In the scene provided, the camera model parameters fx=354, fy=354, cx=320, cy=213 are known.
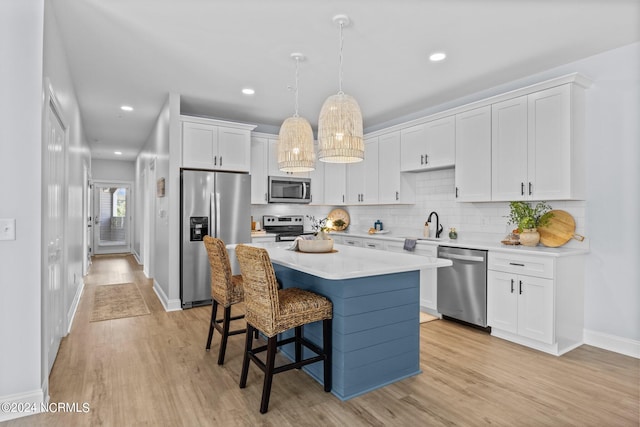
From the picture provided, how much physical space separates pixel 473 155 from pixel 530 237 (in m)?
1.10

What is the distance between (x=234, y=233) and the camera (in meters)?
4.86

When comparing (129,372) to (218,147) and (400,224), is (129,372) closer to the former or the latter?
(218,147)

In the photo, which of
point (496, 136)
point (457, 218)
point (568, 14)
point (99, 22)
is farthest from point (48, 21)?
point (457, 218)

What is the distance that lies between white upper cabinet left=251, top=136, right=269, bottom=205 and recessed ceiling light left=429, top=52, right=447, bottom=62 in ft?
9.81

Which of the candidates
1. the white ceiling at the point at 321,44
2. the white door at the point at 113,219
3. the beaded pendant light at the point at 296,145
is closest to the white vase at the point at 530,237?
the white ceiling at the point at 321,44

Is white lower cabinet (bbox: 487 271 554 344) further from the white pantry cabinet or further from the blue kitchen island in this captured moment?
the white pantry cabinet

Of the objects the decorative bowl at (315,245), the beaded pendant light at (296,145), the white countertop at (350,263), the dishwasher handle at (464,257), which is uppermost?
the beaded pendant light at (296,145)

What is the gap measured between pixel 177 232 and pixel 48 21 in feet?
8.60

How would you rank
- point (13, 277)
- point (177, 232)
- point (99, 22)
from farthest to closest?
point (177, 232) < point (99, 22) < point (13, 277)

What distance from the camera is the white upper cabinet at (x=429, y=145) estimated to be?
4.31 meters

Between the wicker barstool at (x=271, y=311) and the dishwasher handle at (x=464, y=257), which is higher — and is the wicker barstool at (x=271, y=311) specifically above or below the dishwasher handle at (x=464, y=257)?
below

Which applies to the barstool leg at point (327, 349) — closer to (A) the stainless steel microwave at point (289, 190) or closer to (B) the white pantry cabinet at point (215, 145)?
(B) the white pantry cabinet at point (215, 145)

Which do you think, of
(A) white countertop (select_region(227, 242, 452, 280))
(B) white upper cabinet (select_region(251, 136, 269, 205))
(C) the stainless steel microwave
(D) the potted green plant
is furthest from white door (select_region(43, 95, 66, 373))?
(D) the potted green plant

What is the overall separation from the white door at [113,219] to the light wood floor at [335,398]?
7566 mm
